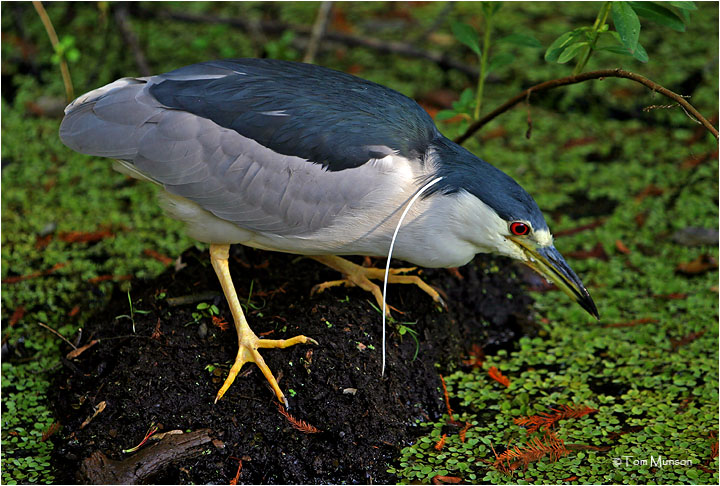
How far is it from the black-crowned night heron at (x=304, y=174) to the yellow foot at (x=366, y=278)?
11.7 inches

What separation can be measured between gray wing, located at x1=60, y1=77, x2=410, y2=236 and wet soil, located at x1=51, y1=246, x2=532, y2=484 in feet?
1.58

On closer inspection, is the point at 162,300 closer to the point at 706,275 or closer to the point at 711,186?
the point at 706,275

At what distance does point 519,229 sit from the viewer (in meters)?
3.16

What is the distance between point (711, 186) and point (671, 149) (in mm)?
496

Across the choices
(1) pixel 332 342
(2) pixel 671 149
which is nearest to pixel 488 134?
(2) pixel 671 149

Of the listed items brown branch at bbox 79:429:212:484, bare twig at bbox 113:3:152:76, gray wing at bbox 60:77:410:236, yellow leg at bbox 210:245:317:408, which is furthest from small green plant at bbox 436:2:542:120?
bare twig at bbox 113:3:152:76

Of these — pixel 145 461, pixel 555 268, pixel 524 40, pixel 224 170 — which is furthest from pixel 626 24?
pixel 145 461

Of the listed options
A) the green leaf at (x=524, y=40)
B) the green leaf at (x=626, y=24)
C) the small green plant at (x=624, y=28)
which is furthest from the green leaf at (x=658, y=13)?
the green leaf at (x=524, y=40)

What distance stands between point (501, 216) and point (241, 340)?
123 cm

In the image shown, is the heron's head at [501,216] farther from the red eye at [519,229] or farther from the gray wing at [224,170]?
the gray wing at [224,170]

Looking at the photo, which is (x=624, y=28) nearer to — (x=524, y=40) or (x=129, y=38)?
(x=524, y=40)

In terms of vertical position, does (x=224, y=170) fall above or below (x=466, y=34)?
below

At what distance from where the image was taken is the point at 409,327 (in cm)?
359

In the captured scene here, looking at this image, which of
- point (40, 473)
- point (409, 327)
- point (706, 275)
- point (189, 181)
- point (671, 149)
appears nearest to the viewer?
point (40, 473)
